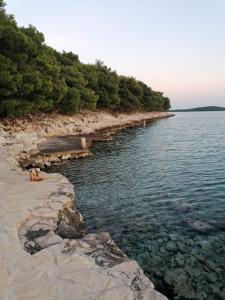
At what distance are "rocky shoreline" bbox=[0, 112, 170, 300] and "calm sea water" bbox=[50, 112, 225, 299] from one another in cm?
210

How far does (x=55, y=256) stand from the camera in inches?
305

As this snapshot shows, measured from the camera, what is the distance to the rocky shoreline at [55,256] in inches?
253

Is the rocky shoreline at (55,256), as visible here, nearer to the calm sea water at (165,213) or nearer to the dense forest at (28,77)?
the calm sea water at (165,213)

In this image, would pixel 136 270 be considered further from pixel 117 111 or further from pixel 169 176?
pixel 117 111

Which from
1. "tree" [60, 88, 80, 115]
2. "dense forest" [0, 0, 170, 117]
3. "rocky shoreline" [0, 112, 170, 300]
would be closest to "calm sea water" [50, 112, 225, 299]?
"rocky shoreline" [0, 112, 170, 300]

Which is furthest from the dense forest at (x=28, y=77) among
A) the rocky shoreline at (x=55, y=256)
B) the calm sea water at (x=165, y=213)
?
the rocky shoreline at (x=55, y=256)

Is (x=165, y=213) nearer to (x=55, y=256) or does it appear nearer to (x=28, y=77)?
(x=55, y=256)

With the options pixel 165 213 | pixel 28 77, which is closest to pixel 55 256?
pixel 165 213

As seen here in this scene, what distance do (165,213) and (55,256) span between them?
8.25 meters

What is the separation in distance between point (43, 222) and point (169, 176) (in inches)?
555

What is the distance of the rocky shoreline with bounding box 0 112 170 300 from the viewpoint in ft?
21.0

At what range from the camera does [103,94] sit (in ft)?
285

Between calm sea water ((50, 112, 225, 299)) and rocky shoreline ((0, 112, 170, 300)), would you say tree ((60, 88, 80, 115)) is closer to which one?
calm sea water ((50, 112, 225, 299))

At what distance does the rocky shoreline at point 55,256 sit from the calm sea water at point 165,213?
2.10 metres
